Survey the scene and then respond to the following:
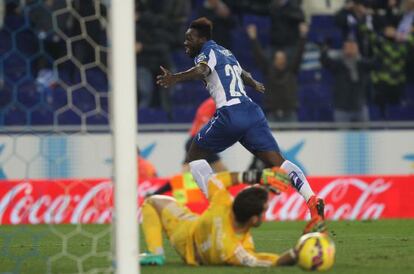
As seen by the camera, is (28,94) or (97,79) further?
(97,79)

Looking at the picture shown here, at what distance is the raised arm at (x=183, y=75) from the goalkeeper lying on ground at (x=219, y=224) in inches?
39.6

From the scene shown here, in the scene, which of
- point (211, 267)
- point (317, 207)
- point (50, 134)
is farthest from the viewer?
point (50, 134)

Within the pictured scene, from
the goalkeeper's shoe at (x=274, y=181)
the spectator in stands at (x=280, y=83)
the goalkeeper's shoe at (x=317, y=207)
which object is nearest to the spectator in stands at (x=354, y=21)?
the spectator in stands at (x=280, y=83)

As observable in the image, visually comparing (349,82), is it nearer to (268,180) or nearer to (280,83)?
(280,83)

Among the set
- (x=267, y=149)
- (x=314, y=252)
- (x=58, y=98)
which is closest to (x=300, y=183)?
(x=267, y=149)

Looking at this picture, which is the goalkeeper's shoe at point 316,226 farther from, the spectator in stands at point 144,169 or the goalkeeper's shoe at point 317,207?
the spectator in stands at point 144,169

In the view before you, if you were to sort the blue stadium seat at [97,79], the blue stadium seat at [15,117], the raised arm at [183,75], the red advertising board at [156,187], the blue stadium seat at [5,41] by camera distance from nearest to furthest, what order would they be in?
the raised arm at [183,75] < the blue stadium seat at [5,41] < the blue stadium seat at [97,79] < the blue stadium seat at [15,117] < the red advertising board at [156,187]

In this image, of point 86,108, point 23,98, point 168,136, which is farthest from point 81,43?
point 168,136

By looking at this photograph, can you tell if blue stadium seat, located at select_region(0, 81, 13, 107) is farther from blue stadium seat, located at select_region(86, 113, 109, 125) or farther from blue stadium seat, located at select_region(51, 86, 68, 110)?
blue stadium seat, located at select_region(86, 113, 109, 125)

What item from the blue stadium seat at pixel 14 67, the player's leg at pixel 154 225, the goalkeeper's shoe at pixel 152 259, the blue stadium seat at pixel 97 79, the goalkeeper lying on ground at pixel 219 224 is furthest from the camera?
the blue stadium seat at pixel 97 79

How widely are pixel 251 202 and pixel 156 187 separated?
7.63 m

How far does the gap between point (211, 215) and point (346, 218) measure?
769cm

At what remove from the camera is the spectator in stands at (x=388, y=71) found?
16062 millimetres

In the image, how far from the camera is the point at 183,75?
26.5 ft
